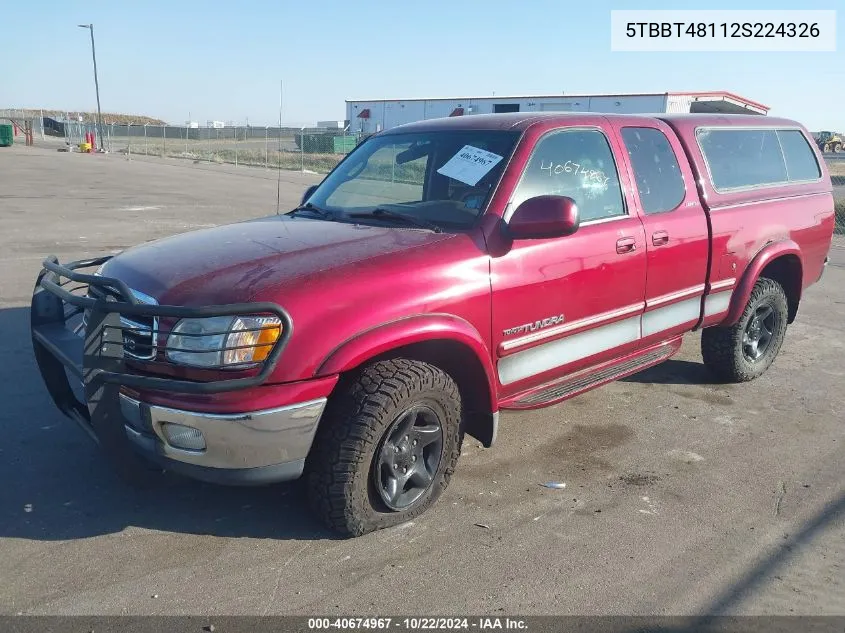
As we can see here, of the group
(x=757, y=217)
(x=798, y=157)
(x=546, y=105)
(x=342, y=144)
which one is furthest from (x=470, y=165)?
(x=546, y=105)

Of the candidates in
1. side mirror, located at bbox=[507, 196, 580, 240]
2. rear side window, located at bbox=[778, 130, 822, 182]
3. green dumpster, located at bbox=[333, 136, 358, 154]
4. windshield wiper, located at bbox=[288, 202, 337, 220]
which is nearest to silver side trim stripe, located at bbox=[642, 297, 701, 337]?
side mirror, located at bbox=[507, 196, 580, 240]

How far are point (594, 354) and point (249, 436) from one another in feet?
7.44

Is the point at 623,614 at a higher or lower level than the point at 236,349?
lower

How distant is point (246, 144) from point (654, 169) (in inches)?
2268

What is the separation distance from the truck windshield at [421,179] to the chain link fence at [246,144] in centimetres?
→ 1541

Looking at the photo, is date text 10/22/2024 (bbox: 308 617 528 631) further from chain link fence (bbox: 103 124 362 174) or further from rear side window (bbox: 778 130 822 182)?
chain link fence (bbox: 103 124 362 174)

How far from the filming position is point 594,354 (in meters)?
4.48

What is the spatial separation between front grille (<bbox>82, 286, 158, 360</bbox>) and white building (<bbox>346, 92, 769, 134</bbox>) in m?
21.4

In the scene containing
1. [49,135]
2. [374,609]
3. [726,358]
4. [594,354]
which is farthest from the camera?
[49,135]

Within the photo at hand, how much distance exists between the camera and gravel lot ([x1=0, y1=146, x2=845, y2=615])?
3080 millimetres

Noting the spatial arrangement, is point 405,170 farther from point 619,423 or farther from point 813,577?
point 813,577

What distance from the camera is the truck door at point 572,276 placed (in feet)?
12.8

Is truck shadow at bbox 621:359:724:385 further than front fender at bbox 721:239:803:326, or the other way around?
truck shadow at bbox 621:359:724:385

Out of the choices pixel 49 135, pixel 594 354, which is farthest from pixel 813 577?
pixel 49 135
